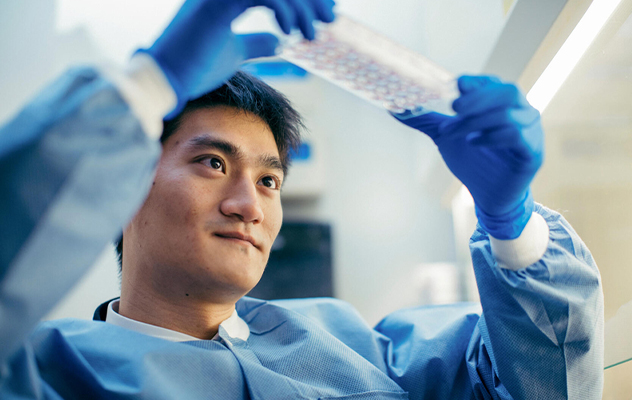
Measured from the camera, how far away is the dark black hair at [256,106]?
91 cm

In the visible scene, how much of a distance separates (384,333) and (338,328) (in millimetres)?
150

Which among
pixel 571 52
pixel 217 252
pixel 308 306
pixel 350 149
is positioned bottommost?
pixel 350 149

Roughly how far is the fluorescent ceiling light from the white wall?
2.48 ft

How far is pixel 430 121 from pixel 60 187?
590mm

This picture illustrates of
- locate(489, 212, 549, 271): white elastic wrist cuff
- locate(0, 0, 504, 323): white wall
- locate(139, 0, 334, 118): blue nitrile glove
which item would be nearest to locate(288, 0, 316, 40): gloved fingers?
locate(139, 0, 334, 118): blue nitrile glove

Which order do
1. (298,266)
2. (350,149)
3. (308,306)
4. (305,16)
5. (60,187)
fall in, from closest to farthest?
(60,187), (305,16), (308,306), (298,266), (350,149)

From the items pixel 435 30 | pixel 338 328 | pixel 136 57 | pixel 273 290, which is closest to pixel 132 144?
pixel 136 57

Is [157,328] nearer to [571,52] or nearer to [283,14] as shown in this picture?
[283,14]

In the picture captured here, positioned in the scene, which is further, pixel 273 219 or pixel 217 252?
pixel 273 219

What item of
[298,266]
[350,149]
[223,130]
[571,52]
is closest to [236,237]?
[223,130]

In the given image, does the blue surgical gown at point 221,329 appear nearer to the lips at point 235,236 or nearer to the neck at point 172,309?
the neck at point 172,309

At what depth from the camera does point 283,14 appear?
60cm

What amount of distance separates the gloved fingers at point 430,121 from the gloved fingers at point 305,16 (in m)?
0.26

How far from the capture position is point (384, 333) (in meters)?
1.12
